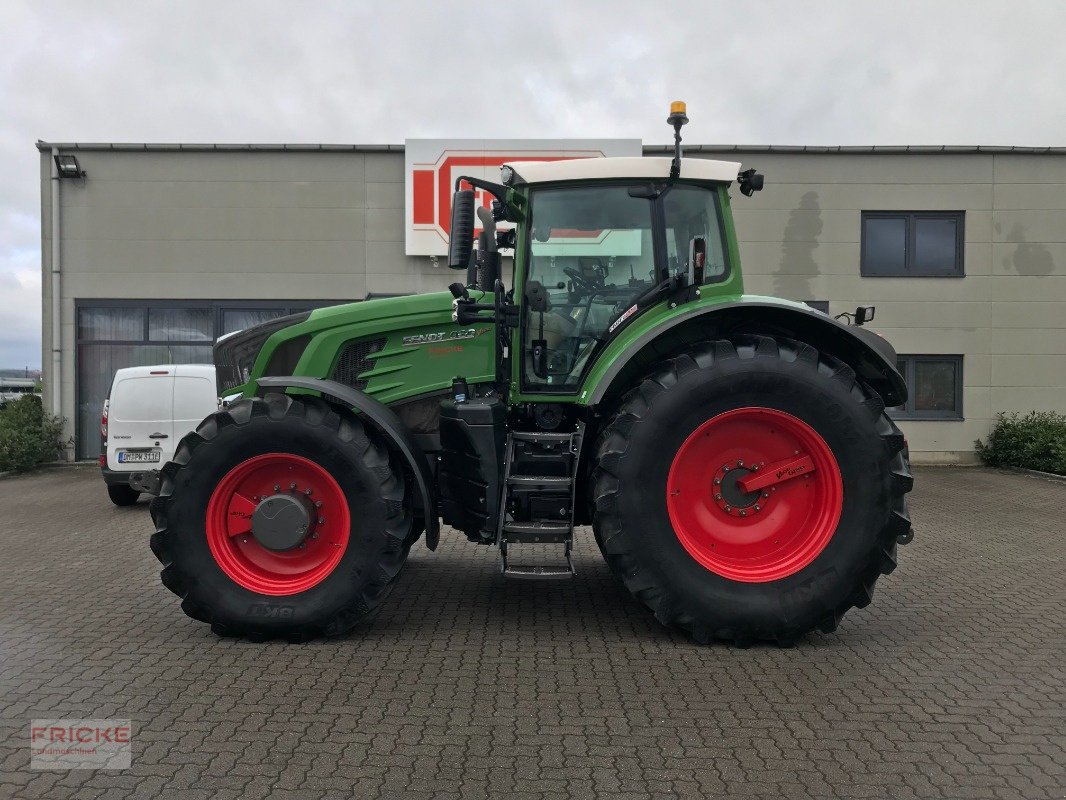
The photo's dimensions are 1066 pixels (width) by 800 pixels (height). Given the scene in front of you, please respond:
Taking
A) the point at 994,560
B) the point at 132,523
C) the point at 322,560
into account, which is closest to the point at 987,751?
the point at 322,560

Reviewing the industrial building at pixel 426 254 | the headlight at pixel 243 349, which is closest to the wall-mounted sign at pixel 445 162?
the industrial building at pixel 426 254

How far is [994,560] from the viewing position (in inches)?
285

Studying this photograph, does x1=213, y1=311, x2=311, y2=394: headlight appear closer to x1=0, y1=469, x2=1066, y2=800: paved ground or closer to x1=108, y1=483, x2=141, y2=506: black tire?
x1=0, y1=469, x2=1066, y2=800: paved ground

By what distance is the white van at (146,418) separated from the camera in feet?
34.0

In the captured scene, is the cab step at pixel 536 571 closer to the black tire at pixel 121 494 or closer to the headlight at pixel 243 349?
the headlight at pixel 243 349

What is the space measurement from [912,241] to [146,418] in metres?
13.0

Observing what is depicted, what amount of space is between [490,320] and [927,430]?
12.6m

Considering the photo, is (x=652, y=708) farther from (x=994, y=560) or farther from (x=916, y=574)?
(x=994, y=560)

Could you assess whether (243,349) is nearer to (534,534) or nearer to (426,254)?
(534,534)

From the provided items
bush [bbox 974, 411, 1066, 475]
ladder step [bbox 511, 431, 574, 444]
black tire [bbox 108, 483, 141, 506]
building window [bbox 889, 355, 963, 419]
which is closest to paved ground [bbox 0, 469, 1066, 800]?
ladder step [bbox 511, 431, 574, 444]

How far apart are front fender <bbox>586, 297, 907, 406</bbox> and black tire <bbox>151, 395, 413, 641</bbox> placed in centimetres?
132

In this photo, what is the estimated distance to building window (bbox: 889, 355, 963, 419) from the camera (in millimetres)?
15242

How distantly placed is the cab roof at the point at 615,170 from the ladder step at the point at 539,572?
2.27 m

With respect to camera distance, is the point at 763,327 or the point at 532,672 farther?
the point at 763,327
